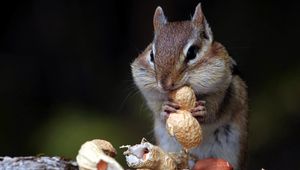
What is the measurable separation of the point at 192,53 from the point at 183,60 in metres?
0.09

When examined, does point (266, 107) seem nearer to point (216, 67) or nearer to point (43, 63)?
point (43, 63)

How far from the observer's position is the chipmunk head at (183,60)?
2.41 m

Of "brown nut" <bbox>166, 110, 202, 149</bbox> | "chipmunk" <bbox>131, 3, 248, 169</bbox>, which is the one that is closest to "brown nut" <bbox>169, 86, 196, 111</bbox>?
"chipmunk" <bbox>131, 3, 248, 169</bbox>

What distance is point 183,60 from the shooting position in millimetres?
2449

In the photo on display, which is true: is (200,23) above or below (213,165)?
above

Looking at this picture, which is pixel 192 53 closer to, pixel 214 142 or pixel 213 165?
pixel 214 142

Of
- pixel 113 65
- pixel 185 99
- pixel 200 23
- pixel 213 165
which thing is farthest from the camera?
pixel 113 65

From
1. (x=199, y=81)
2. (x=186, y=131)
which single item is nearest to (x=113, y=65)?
(x=199, y=81)

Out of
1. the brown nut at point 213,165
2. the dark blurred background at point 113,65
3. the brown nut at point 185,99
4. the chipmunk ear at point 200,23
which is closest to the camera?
the brown nut at point 213,165

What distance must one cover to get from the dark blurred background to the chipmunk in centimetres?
91

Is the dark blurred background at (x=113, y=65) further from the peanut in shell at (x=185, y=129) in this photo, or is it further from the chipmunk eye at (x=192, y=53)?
the peanut in shell at (x=185, y=129)

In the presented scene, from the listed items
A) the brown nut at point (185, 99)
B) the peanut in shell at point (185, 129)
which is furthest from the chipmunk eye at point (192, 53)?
the peanut in shell at point (185, 129)

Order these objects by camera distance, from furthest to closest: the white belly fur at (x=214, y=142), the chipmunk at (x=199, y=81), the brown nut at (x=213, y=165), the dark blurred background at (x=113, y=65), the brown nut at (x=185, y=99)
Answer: the dark blurred background at (x=113, y=65) < the white belly fur at (x=214, y=142) < the chipmunk at (x=199, y=81) < the brown nut at (x=185, y=99) < the brown nut at (x=213, y=165)

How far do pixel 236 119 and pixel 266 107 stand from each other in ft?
3.40
